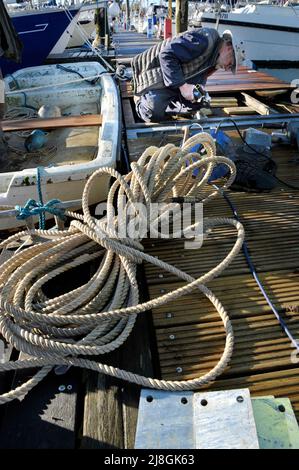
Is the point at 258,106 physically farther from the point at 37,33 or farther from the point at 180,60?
the point at 37,33

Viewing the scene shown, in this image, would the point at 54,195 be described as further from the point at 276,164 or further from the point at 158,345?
the point at 276,164

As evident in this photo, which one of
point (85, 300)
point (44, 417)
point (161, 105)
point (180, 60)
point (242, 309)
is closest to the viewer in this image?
point (44, 417)

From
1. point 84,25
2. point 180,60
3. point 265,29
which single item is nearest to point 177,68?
point 180,60

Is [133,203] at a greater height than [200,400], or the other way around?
[133,203]

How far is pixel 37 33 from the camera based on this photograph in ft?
25.5

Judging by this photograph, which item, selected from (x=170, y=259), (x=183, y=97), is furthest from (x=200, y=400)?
(x=183, y=97)

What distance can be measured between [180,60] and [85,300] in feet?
11.5

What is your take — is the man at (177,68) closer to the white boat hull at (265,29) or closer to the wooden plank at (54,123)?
the wooden plank at (54,123)

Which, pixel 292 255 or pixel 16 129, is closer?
pixel 292 255

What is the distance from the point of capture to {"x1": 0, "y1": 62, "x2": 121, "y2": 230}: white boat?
281 centimetres

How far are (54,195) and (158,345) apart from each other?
1676mm

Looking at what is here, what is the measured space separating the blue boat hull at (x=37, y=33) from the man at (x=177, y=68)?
12.5 feet

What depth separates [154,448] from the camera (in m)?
1.32

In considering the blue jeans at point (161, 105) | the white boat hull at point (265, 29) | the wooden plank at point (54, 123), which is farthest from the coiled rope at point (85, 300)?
the white boat hull at point (265, 29)
